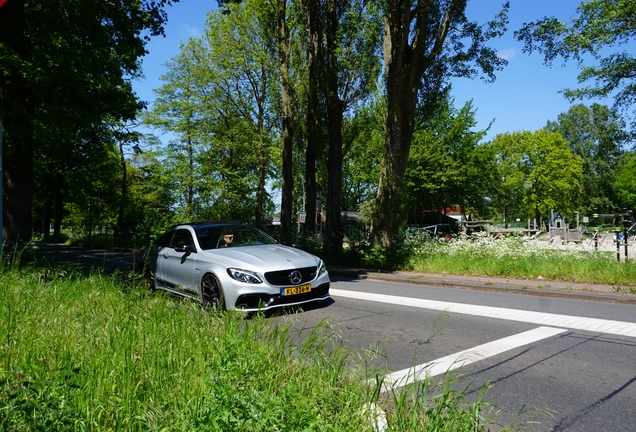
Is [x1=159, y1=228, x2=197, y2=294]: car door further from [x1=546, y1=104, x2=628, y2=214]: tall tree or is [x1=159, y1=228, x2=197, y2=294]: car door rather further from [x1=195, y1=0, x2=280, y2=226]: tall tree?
[x1=546, y1=104, x2=628, y2=214]: tall tree

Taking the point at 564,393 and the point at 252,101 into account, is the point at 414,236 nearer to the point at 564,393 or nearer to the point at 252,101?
the point at 564,393

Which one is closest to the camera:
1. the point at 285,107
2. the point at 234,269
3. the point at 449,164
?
the point at 234,269

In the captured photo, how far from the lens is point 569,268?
1175cm

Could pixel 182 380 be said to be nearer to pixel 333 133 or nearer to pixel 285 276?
pixel 285 276

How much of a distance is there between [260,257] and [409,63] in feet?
33.9

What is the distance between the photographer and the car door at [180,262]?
8266 millimetres

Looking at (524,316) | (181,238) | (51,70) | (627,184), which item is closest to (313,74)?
(51,70)

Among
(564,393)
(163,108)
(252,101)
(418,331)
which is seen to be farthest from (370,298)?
(163,108)

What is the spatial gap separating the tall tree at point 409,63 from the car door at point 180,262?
26.5ft

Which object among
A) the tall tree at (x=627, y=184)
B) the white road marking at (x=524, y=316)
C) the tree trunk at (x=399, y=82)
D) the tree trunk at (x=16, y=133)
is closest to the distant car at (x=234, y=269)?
the white road marking at (x=524, y=316)

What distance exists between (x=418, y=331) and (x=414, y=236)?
34.9ft

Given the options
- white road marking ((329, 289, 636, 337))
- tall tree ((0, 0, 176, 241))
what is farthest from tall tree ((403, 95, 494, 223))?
white road marking ((329, 289, 636, 337))

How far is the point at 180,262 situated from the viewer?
28.2 ft

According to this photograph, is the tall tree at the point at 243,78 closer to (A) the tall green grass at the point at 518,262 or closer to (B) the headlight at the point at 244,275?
(A) the tall green grass at the point at 518,262
